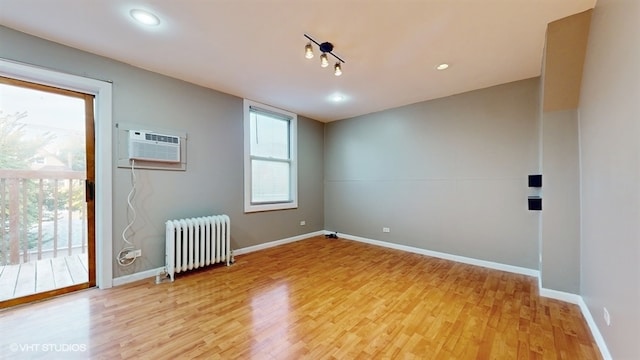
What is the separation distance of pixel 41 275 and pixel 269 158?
3.22 m

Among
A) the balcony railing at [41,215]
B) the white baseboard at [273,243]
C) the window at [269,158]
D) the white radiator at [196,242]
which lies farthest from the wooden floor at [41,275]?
the window at [269,158]

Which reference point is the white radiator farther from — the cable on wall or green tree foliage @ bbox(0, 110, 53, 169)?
green tree foliage @ bbox(0, 110, 53, 169)

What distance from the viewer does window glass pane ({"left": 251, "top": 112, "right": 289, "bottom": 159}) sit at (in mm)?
4363

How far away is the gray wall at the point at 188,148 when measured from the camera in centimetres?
253

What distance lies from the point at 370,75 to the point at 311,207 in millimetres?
3083

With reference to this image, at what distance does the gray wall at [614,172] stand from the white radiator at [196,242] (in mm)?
3786

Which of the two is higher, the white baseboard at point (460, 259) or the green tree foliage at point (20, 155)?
the green tree foliage at point (20, 155)

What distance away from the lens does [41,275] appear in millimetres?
2600

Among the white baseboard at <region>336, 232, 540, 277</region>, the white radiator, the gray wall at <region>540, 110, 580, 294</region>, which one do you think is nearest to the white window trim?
the white radiator

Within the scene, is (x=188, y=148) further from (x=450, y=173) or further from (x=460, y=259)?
(x=460, y=259)

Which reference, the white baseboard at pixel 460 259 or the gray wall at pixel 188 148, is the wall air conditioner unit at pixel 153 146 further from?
the white baseboard at pixel 460 259

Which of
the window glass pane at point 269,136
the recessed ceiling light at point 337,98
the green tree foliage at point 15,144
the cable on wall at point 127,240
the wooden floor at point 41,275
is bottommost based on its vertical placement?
the wooden floor at point 41,275

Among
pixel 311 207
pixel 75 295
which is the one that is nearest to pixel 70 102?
pixel 75 295

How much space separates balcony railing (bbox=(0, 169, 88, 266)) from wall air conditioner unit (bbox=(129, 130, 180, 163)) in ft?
2.04
